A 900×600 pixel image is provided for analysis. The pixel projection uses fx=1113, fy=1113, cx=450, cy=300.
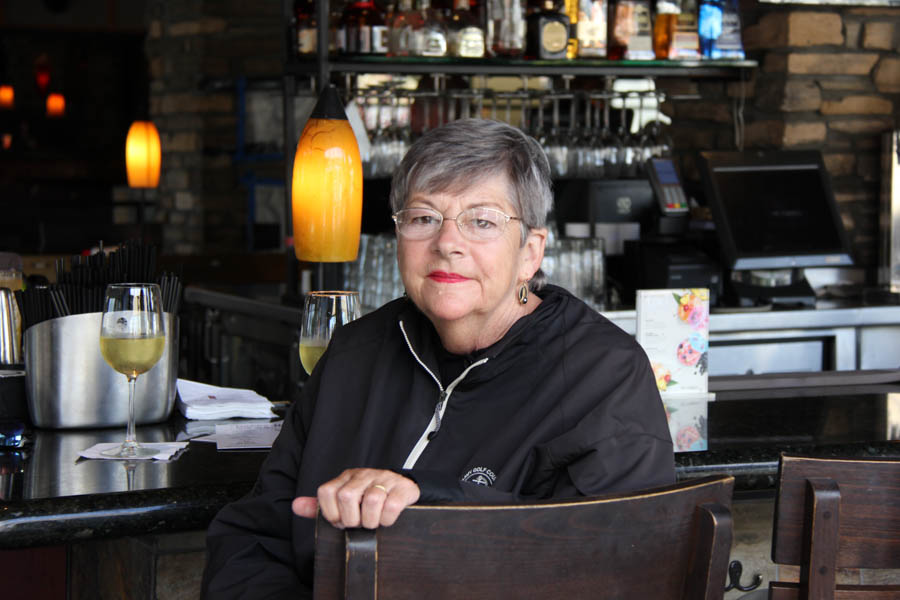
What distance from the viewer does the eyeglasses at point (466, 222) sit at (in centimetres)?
156

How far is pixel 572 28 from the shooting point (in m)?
4.06

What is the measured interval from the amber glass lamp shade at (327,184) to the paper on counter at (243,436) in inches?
16.3

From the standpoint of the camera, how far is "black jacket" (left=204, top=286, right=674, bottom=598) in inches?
56.3

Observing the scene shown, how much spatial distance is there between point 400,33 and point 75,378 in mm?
2188

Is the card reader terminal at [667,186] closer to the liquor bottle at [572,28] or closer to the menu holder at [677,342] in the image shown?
the liquor bottle at [572,28]

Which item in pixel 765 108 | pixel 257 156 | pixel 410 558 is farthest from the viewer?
pixel 257 156

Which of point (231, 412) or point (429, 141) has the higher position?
point (429, 141)

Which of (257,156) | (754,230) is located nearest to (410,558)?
(754,230)

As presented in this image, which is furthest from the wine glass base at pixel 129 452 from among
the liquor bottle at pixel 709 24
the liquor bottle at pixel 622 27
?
the liquor bottle at pixel 709 24

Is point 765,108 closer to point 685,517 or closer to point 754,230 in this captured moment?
point 754,230

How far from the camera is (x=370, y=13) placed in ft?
12.6

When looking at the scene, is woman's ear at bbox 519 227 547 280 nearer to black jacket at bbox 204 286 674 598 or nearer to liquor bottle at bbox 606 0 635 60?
black jacket at bbox 204 286 674 598

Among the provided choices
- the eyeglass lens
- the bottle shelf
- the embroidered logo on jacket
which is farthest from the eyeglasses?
the bottle shelf

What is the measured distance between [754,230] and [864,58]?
3.80 ft
